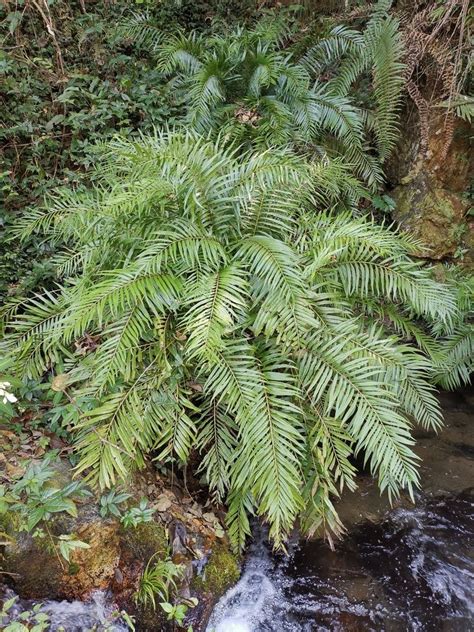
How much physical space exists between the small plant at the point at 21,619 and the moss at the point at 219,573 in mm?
737

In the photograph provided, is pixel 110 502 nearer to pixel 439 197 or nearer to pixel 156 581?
pixel 156 581

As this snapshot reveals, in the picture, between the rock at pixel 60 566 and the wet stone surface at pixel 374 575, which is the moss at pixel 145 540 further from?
the wet stone surface at pixel 374 575

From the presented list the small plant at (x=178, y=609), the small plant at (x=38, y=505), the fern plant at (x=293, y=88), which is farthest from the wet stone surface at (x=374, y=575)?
the fern plant at (x=293, y=88)

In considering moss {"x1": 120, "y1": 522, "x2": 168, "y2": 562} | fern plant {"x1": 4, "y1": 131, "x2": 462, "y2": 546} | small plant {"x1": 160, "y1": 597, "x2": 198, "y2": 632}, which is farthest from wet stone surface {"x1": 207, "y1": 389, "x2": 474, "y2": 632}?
moss {"x1": 120, "y1": 522, "x2": 168, "y2": 562}

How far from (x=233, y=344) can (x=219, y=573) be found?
1.15 m

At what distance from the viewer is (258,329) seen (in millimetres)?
2070

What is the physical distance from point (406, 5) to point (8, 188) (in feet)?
12.9

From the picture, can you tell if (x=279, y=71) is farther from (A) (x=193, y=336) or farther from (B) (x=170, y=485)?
(B) (x=170, y=485)

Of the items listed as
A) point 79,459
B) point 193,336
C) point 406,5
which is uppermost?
point 406,5

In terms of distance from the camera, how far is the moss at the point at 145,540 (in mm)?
1917

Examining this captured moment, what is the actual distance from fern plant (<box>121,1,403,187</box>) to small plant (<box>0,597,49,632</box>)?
9.75 ft

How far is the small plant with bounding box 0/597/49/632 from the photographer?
1.38 meters

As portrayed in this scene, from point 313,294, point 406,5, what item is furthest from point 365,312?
point 406,5

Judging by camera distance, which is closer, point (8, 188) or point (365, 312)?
point (365, 312)
